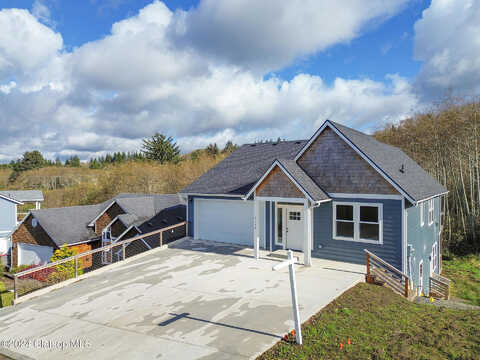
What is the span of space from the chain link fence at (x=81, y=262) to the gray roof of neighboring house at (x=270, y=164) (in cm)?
299

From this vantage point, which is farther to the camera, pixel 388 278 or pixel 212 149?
pixel 212 149

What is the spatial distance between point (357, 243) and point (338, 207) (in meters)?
1.54

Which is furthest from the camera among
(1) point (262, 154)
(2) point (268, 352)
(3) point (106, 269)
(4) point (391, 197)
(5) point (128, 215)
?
(5) point (128, 215)

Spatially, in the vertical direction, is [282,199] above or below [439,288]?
above

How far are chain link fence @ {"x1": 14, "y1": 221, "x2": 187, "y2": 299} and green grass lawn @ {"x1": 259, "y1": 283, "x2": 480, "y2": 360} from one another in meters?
8.59

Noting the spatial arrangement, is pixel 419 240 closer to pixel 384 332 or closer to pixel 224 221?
pixel 384 332

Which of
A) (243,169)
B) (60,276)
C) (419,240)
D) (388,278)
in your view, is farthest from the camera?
(243,169)

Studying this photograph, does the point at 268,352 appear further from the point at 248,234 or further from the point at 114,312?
the point at 248,234

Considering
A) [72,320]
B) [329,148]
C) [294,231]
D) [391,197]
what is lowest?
[72,320]

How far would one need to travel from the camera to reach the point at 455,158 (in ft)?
79.5

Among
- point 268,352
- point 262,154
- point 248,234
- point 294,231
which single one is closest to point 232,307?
point 268,352

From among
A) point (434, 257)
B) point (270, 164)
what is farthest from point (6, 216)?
point (434, 257)

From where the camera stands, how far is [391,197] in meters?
11.3

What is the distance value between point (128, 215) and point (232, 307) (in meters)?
15.4
